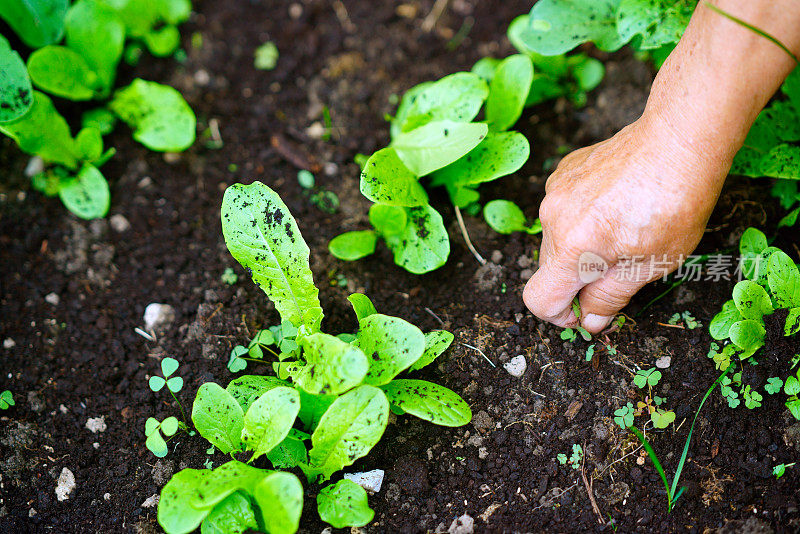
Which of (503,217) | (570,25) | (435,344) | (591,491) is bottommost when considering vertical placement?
(591,491)

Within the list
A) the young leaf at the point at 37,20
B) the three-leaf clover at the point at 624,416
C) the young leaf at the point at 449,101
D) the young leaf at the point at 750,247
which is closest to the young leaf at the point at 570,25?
the young leaf at the point at 449,101

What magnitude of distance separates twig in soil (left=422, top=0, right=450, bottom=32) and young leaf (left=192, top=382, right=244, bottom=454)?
4.97ft

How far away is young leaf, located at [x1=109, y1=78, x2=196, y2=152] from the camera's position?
185cm

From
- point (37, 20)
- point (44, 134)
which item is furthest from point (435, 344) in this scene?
point (37, 20)

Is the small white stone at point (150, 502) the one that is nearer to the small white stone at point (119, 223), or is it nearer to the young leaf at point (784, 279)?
the small white stone at point (119, 223)

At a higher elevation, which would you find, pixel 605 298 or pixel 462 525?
pixel 605 298

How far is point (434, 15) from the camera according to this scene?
2215mm

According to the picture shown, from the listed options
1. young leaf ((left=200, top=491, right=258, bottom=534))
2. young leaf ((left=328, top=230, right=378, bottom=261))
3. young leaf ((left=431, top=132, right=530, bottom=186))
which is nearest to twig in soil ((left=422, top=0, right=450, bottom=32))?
young leaf ((left=431, top=132, right=530, bottom=186))

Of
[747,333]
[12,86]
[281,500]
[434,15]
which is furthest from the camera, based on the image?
[434,15]

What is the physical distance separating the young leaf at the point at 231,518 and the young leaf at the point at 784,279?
4.31 feet

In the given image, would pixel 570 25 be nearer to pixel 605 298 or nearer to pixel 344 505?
pixel 605 298

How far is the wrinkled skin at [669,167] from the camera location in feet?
3.89

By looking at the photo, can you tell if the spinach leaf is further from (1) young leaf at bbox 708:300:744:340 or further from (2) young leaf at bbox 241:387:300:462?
(2) young leaf at bbox 241:387:300:462

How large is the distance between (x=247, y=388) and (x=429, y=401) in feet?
1.44
